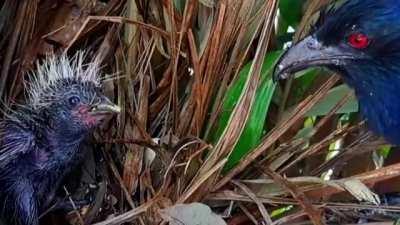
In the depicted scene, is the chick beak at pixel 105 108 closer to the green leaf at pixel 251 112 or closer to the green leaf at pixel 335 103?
the green leaf at pixel 251 112

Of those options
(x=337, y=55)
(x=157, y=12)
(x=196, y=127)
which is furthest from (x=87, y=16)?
(x=337, y=55)

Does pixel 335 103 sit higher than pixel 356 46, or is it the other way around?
pixel 356 46

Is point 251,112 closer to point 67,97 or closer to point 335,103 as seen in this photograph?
point 335,103

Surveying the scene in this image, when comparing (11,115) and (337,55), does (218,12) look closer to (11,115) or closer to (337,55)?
(337,55)

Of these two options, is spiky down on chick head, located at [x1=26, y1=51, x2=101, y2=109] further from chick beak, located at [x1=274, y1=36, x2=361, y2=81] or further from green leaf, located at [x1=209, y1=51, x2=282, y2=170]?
chick beak, located at [x1=274, y1=36, x2=361, y2=81]

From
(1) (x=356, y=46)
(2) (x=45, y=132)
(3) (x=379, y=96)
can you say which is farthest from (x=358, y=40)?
(2) (x=45, y=132)
